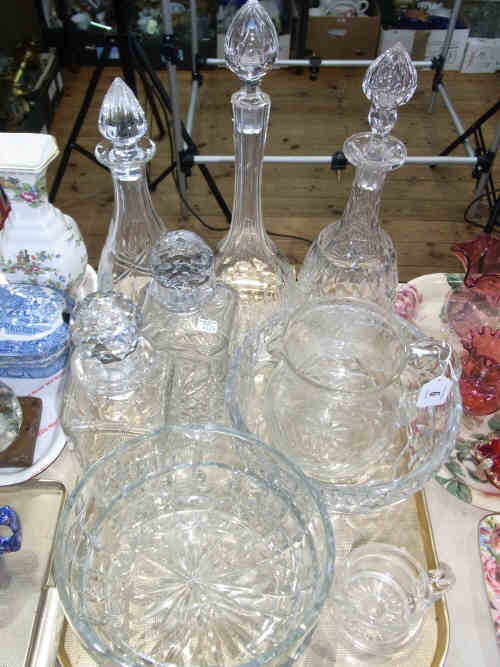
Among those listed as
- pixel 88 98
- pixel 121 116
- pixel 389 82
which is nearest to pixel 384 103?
pixel 389 82

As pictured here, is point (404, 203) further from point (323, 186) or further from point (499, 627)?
point (499, 627)

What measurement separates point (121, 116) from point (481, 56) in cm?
212

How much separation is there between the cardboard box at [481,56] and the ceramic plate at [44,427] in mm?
2172

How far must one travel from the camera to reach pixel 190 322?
0.65 m

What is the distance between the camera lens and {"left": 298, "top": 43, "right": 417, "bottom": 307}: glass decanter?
2.20 feet

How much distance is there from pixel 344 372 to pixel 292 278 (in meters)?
0.18

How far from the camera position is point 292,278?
81 cm

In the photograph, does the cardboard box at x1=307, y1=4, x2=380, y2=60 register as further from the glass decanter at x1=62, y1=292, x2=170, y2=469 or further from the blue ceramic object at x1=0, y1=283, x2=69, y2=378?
the glass decanter at x1=62, y1=292, x2=170, y2=469

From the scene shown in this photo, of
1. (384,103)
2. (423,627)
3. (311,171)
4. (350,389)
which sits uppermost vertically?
(384,103)

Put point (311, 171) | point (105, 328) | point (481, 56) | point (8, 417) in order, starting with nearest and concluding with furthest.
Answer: point (105, 328), point (8, 417), point (311, 171), point (481, 56)

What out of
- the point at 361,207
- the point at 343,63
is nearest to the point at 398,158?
the point at 361,207

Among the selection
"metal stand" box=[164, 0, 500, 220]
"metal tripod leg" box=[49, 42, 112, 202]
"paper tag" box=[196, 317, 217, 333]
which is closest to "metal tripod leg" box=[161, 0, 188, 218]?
"metal stand" box=[164, 0, 500, 220]

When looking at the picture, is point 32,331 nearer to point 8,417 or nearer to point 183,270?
point 8,417

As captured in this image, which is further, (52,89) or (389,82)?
(52,89)
